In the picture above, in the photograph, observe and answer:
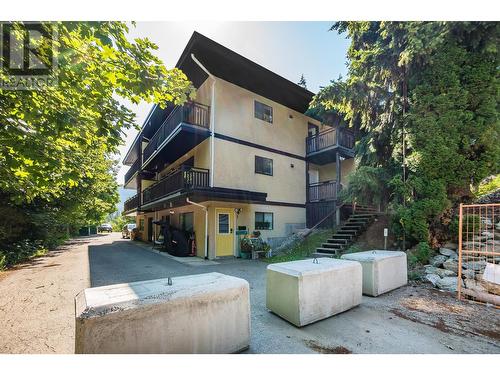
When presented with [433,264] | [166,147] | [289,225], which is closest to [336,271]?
[433,264]

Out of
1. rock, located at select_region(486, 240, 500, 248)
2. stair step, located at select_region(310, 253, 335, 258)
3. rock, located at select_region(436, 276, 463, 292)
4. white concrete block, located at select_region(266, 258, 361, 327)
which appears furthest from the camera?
stair step, located at select_region(310, 253, 335, 258)

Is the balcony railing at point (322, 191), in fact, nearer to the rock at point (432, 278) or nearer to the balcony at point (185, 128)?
the rock at point (432, 278)

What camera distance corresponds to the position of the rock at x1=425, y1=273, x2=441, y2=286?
18.7 ft

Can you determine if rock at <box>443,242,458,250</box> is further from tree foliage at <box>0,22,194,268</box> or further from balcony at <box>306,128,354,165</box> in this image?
tree foliage at <box>0,22,194,268</box>

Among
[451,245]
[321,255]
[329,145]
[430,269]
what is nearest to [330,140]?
[329,145]

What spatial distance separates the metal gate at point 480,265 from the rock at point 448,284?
A: 0.18 m

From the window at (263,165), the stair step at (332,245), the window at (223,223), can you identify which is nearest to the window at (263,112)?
the window at (263,165)

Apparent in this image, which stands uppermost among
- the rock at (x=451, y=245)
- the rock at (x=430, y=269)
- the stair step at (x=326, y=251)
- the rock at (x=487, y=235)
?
the rock at (x=487, y=235)

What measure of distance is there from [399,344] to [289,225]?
9.85 m

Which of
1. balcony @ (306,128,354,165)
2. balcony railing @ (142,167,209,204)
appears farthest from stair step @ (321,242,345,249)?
balcony railing @ (142,167,209,204)

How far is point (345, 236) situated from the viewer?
9.67m

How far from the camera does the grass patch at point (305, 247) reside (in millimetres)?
9680

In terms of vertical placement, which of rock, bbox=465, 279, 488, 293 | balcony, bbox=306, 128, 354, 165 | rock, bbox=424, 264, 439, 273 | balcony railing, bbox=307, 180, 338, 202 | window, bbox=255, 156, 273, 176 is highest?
balcony, bbox=306, 128, 354, 165

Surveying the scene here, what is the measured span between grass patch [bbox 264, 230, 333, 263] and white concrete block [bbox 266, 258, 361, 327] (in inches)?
200
